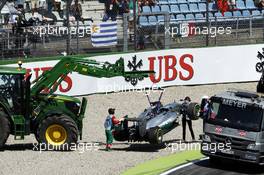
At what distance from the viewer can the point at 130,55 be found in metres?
29.5

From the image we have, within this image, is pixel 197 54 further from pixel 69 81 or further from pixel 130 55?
pixel 69 81

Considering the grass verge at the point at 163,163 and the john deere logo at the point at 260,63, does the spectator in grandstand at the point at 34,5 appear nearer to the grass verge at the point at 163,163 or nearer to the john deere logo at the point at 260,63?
the john deere logo at the point at 260,63

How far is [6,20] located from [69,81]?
153 inches

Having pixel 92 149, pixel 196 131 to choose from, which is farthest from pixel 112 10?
pixel 92 149

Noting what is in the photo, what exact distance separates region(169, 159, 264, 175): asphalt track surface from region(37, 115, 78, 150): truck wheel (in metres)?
3.42

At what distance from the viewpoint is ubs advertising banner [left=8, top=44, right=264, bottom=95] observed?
28.8m

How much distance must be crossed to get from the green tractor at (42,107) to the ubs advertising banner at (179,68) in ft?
21.7

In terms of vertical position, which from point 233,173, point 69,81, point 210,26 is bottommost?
point 233,173

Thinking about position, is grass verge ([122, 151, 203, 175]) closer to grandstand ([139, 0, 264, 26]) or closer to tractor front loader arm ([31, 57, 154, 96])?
tractor front loader arm ([31, 57, 154, 96])

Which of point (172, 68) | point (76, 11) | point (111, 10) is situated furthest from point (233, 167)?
point (76, 11)

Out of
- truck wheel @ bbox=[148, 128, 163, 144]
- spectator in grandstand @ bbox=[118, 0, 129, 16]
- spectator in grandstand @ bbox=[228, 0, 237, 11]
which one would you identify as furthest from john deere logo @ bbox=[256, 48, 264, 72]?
truck wheel @ bbox=[148, 128, 163, 144]

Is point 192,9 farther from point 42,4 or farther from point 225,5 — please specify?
point 42,4

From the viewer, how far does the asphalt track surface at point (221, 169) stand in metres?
19.0

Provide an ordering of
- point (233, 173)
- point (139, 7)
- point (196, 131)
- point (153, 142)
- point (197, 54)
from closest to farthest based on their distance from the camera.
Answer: point (233, 173) < point (153, 142) < point (196, 131) < point (197, 54) < point (139, 7)
